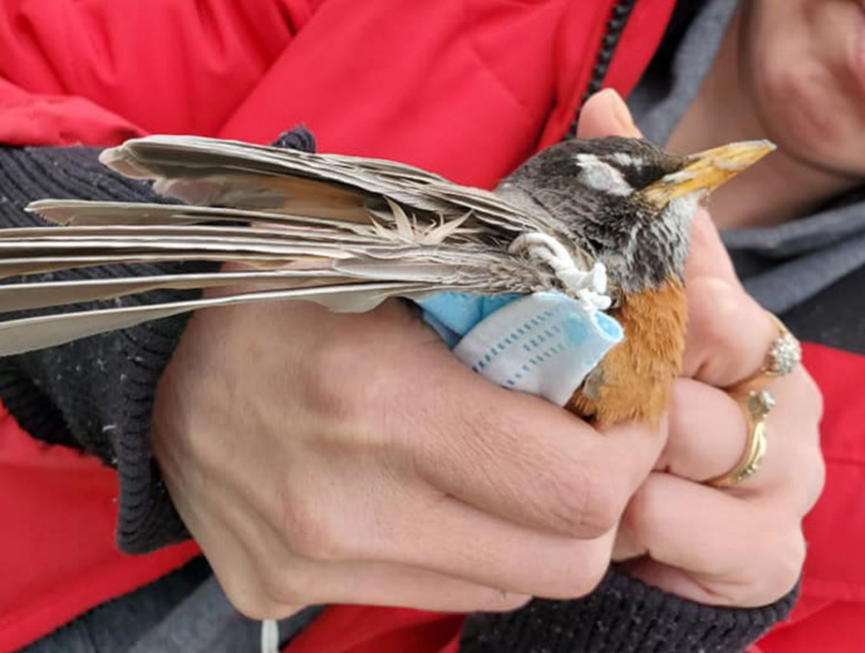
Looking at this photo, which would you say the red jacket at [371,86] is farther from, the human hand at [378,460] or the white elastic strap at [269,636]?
the human hand at [378,460]

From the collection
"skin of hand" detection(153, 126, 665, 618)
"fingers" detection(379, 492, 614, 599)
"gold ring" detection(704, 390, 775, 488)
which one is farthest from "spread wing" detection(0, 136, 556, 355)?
"gold ring" detection(704, 390, 775, 488)

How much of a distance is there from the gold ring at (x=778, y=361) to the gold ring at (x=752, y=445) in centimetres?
2

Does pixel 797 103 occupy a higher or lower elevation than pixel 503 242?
lower

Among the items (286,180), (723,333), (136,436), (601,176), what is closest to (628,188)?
(601,176)

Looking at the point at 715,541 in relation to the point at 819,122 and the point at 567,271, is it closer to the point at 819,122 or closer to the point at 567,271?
the point at 567,271

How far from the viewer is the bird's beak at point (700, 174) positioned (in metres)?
0.76

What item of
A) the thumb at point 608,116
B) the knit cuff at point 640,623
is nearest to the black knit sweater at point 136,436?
the knit cuff at point 640,623

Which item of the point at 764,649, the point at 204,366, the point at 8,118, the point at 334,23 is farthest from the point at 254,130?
the point at 764,649

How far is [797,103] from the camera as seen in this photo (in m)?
1.04

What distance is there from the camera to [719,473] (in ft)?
2.59

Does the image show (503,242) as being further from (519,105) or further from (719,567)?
(519,105)

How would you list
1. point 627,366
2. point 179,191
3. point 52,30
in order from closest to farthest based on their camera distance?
point 179,191
point 627,366
point 52,30

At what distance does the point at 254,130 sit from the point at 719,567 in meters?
0.75

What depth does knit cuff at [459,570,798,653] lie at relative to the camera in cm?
80
